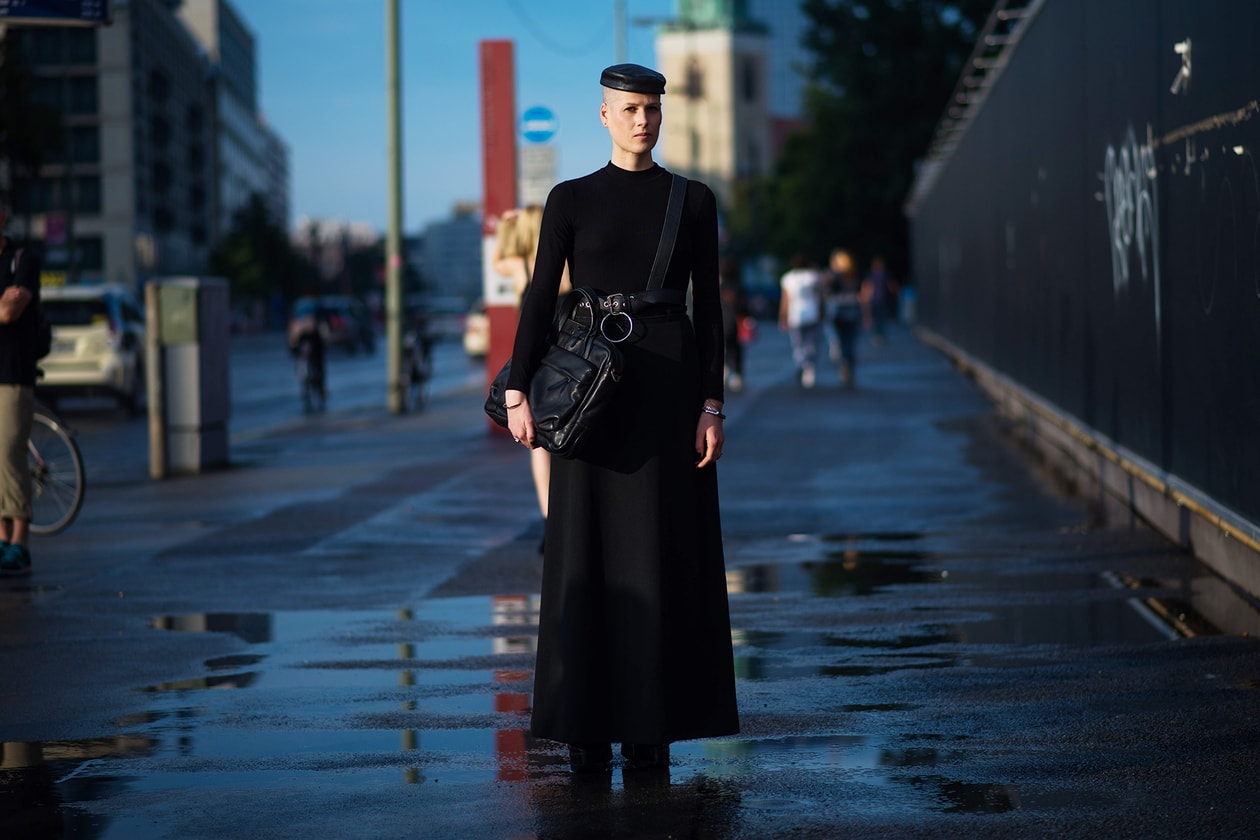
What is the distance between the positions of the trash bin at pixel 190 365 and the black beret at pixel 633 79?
418 inches

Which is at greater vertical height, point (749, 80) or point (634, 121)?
point (749, 80)

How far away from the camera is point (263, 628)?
8.05m

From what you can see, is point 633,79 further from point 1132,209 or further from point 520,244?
point 1132,209

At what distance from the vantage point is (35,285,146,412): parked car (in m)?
25.5

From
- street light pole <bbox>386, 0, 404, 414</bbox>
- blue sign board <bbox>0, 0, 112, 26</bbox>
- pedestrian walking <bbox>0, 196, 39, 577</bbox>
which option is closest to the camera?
pedestrian walking <bbox>0, 196, 39, 577</bbox>

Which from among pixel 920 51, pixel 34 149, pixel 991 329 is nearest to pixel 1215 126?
pixel 991 329

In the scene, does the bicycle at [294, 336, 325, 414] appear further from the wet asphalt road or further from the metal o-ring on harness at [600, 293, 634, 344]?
the metal o-ring on harness at [600, 293, 634, 344]

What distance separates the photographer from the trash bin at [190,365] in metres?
15.6

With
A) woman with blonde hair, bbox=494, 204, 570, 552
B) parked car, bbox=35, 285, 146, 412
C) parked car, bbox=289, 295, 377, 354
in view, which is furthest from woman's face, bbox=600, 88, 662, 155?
parked car, bbox=289, 295, 377, 354

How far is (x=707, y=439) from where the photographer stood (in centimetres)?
525

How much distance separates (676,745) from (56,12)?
9.88m

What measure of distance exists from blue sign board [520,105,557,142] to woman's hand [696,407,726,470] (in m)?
15.9

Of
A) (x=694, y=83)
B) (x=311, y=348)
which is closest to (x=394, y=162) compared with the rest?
(x=311, y=348)

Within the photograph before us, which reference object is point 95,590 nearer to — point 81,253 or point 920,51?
point 920,51
